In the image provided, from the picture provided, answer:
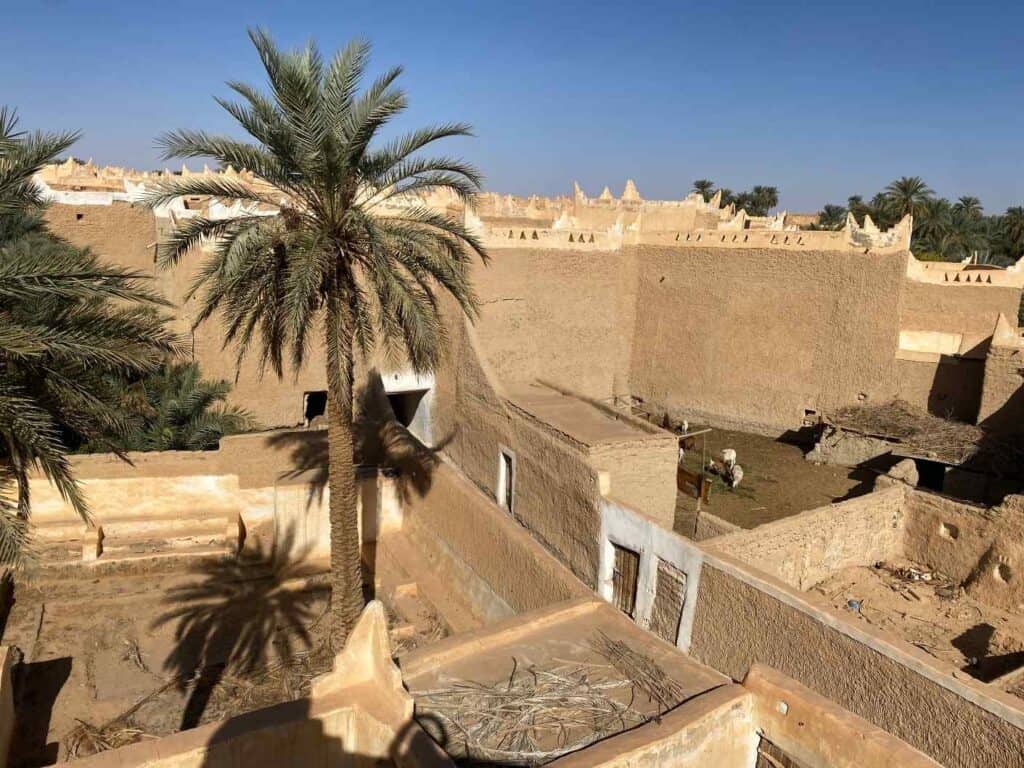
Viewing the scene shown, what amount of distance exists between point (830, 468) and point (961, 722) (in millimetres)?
10184

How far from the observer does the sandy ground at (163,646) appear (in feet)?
27.2

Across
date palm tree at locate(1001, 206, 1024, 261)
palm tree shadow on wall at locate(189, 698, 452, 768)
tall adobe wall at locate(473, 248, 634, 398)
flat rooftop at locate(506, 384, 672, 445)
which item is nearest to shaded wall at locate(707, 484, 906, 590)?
flat rooftop at locate(506, 384, 672, 445)

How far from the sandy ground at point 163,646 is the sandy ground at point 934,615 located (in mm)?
5791

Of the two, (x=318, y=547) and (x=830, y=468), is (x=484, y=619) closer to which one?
(x=318, y=547)

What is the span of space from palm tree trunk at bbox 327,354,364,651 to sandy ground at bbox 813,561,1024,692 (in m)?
5.93

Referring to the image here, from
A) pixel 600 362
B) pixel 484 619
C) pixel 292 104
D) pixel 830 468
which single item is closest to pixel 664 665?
pixel 484 619

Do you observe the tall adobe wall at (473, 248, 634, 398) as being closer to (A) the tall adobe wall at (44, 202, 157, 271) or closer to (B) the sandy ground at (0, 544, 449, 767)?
(B) the sandy ground at (0, 544, 449, 767)

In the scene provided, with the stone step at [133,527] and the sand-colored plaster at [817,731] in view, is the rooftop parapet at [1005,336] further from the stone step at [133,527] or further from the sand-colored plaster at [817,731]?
the stone step at [133,527]

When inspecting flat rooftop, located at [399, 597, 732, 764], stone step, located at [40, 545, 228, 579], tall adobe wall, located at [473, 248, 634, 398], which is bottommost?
stone step, located at [40, 545, 228, 579]

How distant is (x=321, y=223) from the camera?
25.0ft

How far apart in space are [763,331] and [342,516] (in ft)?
38.5

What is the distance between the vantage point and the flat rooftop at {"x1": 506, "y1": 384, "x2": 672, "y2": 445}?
970 cm

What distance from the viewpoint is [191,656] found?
9.64 metres

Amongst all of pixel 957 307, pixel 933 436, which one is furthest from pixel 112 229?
pixel 957 307
